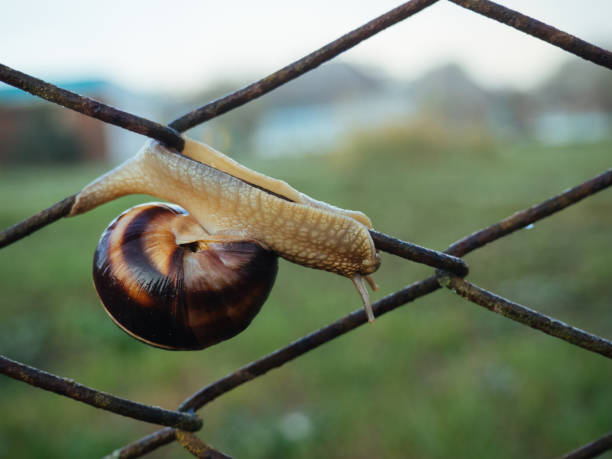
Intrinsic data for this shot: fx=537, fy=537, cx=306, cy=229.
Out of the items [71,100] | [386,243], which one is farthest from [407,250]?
[71,100]

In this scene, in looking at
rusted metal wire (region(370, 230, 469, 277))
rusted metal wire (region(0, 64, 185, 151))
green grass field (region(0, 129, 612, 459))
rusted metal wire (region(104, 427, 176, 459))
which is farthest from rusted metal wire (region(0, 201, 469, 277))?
green grass field (region(0, 129, 612, 459))

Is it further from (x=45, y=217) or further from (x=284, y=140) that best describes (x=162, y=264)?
(x=284, y=140)

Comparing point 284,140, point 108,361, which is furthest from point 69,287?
point 284,140

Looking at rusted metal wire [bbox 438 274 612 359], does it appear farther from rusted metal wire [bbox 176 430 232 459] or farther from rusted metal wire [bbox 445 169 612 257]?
rusted metal wire [bbox 176 430 232 459]

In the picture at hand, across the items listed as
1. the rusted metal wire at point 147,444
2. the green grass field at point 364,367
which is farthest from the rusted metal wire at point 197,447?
the green grass field at point 364,367

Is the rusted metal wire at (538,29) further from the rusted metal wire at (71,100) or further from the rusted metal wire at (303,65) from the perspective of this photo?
the rusted metal wire at (71,100)
